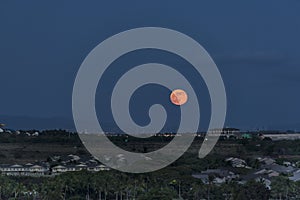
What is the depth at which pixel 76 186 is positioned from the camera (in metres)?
24.6

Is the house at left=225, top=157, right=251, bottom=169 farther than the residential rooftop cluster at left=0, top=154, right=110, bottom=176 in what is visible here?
Yes

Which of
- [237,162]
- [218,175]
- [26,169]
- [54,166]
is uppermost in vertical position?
[237,162]

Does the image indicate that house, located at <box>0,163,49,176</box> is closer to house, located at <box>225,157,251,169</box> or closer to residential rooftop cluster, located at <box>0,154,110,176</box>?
residential rooftop cluster, located at <box>0,154,110,176</box>

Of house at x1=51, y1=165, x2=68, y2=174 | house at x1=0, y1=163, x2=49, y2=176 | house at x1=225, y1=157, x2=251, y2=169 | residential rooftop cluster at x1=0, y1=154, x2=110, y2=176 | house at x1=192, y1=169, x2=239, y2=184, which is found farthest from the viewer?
house at x1=225, y1=157, x2=251, y2=169

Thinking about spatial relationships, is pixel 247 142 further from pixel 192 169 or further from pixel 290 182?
pixel 290 182

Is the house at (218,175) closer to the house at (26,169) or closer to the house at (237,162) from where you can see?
the house at (237,162)

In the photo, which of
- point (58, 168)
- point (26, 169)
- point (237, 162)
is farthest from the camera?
point (237, 162)

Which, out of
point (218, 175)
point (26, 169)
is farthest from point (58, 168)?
point (218, 175)

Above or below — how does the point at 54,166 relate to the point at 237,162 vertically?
below

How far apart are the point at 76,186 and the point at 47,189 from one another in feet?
3.73

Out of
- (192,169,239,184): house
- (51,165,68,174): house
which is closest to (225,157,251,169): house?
(192,169,239,184): house

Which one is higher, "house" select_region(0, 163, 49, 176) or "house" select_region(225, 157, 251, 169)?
"house" select_region(225, 157, 251, 169)

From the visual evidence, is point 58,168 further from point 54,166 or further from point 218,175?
point 218,175

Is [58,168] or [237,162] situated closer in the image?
[58,168]
